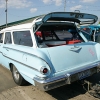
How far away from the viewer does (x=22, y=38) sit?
4.34m

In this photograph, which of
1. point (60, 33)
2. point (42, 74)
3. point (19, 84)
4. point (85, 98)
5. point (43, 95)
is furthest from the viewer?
point (60, 33)

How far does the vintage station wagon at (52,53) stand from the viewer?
130 inches

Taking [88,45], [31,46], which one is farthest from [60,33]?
[31,46]

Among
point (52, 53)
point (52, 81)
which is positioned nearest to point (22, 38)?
point (52, 53)

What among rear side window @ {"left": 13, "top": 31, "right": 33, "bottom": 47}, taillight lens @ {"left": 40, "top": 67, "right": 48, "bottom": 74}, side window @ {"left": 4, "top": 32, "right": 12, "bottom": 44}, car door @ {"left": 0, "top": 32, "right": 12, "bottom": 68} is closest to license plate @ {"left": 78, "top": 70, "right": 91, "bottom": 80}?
taillight lens @ {"left": 40, "top": 67, "right": 48, "bottom": 74}

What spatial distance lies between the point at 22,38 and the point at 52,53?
50.4 inches

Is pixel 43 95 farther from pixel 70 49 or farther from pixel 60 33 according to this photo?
pixel 60 33

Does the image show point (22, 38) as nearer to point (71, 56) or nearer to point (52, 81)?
point (71, 56)

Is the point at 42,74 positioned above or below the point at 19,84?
above

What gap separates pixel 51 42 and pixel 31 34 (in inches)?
32.5

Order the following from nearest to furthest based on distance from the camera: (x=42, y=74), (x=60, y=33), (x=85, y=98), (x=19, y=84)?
(x=42, y=74) → (x=85, y=98) → (x=19, y=84) → (x=60, y=33)

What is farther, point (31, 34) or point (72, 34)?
point (72, 34)

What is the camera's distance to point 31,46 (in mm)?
3840

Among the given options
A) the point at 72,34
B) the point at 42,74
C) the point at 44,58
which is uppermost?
the point at 72,34
